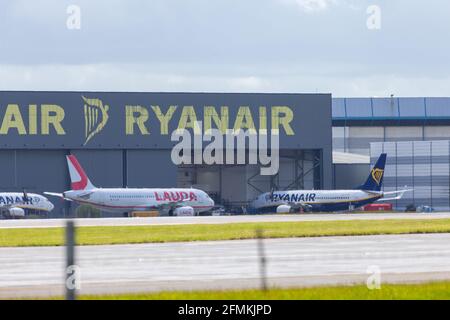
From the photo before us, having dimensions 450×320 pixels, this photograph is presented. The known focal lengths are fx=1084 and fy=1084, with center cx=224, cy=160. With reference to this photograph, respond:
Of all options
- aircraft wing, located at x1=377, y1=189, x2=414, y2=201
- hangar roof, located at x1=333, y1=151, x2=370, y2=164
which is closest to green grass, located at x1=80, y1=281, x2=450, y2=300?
aircraft wing, located at x1=377, y1=189, x2=414, y2=201

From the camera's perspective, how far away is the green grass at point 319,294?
1817 cm

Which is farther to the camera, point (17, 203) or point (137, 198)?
point (137, 198)

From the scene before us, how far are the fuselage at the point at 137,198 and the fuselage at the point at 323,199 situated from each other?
30.4 feet

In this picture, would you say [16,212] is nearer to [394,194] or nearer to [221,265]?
[394,194]

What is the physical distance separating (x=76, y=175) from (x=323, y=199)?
26204mm

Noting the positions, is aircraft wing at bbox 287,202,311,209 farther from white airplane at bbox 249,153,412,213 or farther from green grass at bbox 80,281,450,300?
green grass at bbox 80,281,450,300

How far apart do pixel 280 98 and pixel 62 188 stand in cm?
2526

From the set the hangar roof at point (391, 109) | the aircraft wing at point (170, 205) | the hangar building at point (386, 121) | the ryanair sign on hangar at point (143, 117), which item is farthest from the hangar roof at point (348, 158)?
the aircraft wing at point (170, 205)

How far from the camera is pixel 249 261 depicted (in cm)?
2961

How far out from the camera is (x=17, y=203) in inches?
4035

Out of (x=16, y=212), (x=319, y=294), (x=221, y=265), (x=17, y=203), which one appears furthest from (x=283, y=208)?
(x=319, y=294)

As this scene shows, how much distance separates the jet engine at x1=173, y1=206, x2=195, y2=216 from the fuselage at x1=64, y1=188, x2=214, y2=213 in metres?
0.99

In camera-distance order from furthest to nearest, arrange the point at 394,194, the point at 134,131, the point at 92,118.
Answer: the point at 394,194, the point at 134,131, the point at 92,118

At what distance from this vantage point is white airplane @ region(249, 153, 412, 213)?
366 feet
